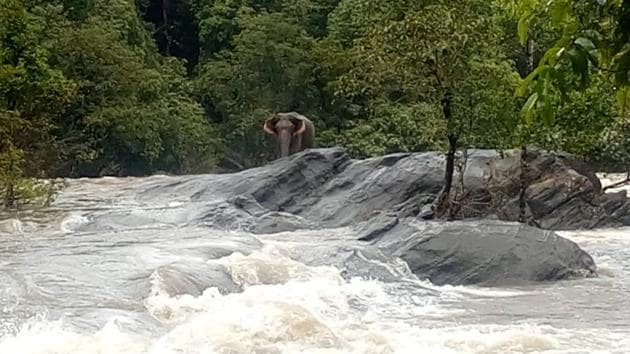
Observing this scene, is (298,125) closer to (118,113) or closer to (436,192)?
(118,113)

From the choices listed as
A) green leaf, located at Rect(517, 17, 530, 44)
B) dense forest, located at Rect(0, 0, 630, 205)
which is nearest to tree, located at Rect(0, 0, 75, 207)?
dense forest, located at Rect(0, 0, 630, 205)

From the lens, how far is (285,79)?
28.3 meters

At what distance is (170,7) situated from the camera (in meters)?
36.8

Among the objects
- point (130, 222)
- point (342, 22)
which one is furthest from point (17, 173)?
point (342, 22)

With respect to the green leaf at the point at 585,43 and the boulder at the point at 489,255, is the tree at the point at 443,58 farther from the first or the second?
the green leaf at the point at 585,43

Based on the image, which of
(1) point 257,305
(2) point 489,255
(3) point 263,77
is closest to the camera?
(1) point 257,305

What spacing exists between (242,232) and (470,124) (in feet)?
12.5

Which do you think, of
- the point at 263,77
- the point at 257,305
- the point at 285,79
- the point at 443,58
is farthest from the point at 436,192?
the point at 263,77

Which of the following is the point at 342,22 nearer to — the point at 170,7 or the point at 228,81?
the point at 228,81

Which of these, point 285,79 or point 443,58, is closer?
point 443,58

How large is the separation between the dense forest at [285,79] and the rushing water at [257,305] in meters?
2.09

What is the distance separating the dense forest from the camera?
1331 centimetres

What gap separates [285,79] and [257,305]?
20.4 meters

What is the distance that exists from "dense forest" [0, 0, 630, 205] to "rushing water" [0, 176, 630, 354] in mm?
2088
